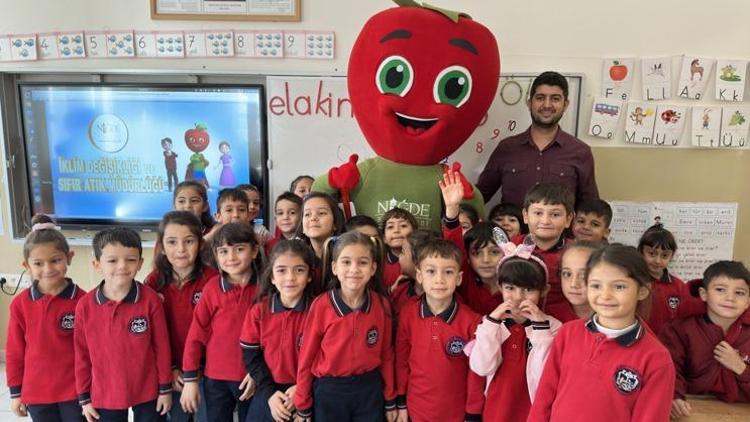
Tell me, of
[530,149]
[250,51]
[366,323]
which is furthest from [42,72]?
[530,149]

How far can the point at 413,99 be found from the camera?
191cm

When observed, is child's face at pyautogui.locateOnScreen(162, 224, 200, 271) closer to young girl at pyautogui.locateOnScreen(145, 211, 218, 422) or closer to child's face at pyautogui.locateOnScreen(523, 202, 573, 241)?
young girl at pyautogui.locateOnScreen(145, 211, 218, 422)

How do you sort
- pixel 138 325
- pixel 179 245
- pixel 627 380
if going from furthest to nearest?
pixel 179 245 → pixel 138 325 → pixel 627 380

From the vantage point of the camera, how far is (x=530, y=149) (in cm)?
240

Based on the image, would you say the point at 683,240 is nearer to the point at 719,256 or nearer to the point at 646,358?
the point at 719,256

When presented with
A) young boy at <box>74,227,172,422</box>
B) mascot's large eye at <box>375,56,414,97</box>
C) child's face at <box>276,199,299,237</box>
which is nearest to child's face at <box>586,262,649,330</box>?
mascot's large eye at <box>375,56,414,97</box>

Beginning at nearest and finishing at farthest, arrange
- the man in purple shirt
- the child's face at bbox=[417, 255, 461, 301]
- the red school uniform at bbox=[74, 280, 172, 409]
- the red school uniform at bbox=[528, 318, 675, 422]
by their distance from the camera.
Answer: the red school uniform at bbox=[528, 318, 675, 422] < the child's face at bbox=[417, 255, 461, 301] < the red school uniform at bbox=[74, 280, 172, 409] < the man in purple shirt

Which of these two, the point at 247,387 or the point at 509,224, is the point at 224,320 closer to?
the point at 247,387

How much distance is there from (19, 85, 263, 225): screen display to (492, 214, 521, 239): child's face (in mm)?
1403

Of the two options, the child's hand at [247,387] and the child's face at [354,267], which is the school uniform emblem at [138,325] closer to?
the child's hand at [247,387]

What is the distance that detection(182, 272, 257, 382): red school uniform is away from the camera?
171 cm

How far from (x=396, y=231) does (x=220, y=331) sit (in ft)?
2.38

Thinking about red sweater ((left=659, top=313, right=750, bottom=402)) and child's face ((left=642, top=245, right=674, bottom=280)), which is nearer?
red sweater ((left=659, top=313, right=750, bottom=402))

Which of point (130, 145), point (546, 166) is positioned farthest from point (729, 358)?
point (130, 145)
